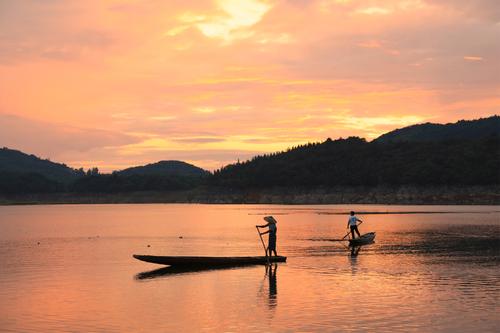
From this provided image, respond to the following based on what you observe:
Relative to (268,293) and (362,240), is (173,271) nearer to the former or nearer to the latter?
(268,293)

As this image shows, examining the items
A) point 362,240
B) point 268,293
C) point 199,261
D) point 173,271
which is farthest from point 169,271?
point 362,240

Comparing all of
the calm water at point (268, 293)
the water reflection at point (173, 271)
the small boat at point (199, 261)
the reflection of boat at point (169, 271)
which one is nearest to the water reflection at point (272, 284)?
the calm water at point (268, 293)

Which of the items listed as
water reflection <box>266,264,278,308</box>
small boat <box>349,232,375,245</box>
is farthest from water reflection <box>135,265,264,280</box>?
small boat <box>349,232,375,245</box>

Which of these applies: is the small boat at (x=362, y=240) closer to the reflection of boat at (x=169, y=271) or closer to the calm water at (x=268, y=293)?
the calm water at (x=268, y=293)

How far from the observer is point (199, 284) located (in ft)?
105

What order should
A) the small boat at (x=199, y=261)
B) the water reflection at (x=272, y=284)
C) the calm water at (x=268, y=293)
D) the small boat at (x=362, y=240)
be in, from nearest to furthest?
the calm water at (x=268, y=293) < the water reflection at (x=272, y=284) < the small boat at (x=199, y=261) < the small boat at (x=362, y=240)

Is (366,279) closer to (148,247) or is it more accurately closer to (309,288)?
(309,288)

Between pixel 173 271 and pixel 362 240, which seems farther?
pixel 362 240

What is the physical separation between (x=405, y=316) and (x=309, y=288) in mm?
6861

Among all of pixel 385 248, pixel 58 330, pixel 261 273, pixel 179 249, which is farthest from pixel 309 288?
pixel 179 249

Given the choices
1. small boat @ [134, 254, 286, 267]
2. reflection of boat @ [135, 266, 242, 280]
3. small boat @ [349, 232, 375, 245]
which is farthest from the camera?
small boat @ [349, 232, 375, 245]

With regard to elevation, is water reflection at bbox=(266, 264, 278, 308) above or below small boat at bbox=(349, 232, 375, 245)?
below

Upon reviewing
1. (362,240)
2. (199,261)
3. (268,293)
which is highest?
(362,240)

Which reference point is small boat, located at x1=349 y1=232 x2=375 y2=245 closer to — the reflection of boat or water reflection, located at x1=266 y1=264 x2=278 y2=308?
water reflection, located at x1=266 y1=264 x2=278 y2=308
